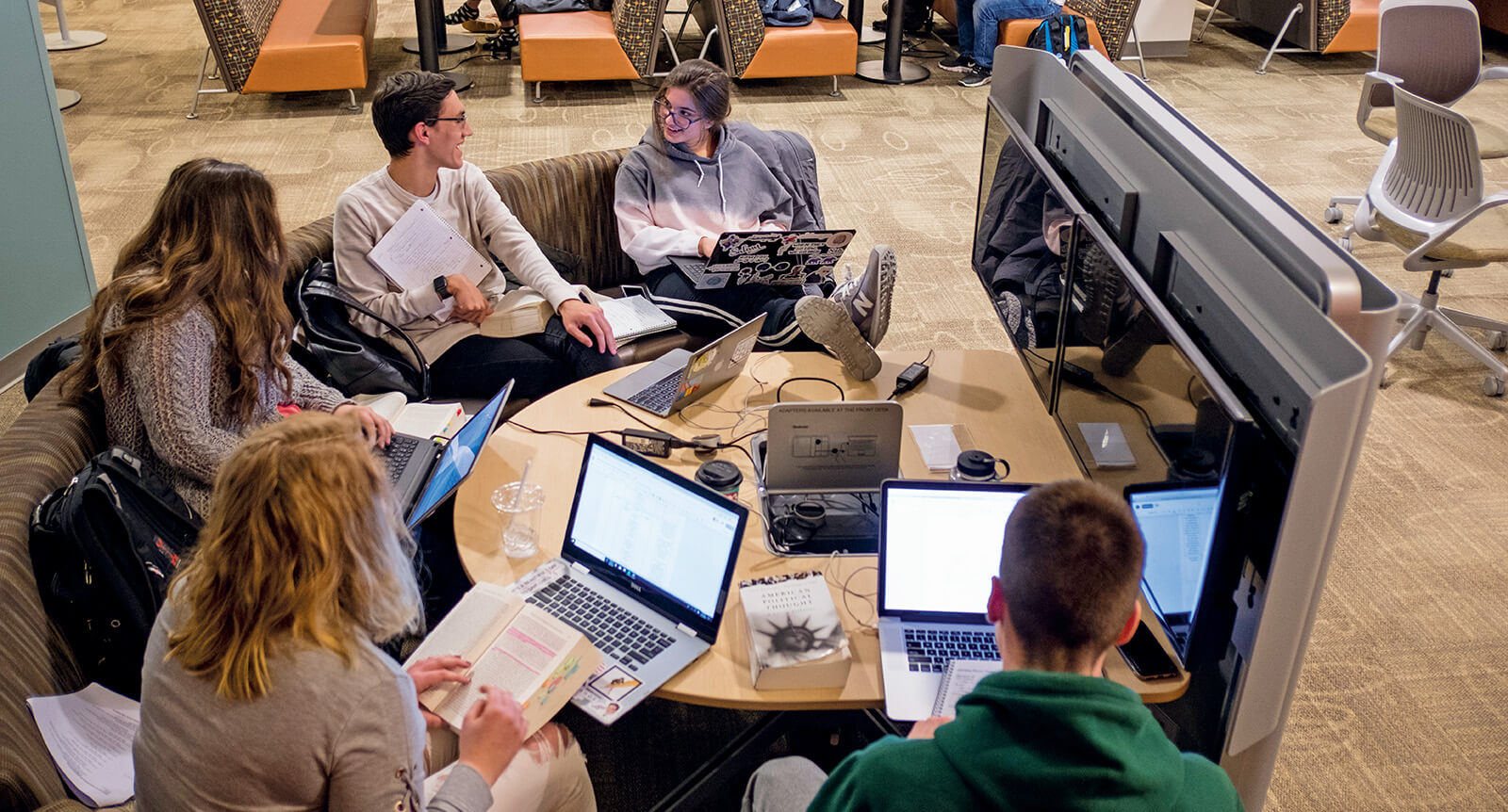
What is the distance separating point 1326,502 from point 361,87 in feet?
23.0

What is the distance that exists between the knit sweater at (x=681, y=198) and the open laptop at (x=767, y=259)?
118mm

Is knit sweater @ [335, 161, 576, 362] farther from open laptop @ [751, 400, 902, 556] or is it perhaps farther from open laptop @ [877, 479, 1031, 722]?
open laptop @ [877, 479, 1031, 722]

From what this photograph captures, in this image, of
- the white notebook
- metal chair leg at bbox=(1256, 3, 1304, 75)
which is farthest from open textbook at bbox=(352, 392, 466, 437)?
metal chair leg at bbox=(1256, 3, 1304, 75)

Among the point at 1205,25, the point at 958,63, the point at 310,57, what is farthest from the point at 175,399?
the point at 1205,25

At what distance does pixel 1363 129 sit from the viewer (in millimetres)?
5520

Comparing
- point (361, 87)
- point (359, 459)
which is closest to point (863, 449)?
point (359, 459)

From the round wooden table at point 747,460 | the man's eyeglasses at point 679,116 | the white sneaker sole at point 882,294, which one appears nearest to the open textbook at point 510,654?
the round wooden table at point 747,460

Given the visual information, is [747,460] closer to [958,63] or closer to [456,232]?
[456,232]

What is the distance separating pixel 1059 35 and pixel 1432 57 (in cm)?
244

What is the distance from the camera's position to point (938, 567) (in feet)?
7.41

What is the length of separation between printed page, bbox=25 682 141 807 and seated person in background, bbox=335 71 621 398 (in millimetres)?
1382

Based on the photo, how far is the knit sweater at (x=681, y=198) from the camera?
156 inches

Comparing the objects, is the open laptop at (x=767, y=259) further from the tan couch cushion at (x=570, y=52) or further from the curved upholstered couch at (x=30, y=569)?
the tan couch cushion at (x=570, y=52)

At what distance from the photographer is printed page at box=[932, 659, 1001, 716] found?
2.11 m
